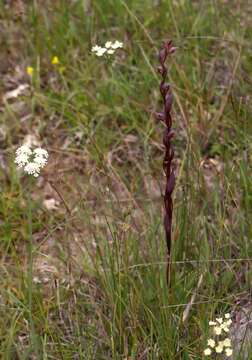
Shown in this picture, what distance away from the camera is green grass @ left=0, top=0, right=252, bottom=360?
2.24 m

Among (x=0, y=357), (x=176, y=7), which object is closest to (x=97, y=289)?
(x=0, y=357)

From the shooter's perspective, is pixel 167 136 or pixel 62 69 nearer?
pixel 167 136

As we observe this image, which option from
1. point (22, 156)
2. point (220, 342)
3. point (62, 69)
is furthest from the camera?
point (62, 69)

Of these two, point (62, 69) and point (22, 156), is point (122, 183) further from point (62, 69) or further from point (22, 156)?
point (62, 69)

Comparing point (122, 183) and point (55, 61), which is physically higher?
point (55, 61)

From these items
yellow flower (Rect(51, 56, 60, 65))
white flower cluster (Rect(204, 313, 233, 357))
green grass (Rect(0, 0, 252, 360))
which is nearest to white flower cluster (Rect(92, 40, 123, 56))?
green grass (Rect(0, 0, 252, 360))

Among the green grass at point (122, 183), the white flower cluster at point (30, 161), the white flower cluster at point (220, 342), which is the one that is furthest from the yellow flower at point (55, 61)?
the white flower cluster at point (220, 342)

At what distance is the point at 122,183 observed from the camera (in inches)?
107

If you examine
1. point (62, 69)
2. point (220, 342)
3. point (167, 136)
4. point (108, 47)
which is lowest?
point (220, 342)

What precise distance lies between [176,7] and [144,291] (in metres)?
2.02

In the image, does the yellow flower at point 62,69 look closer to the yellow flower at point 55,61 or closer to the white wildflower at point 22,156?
the yellow flower at point 55,61

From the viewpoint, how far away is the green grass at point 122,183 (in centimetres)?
224

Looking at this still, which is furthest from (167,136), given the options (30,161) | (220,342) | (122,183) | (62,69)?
(62,69)

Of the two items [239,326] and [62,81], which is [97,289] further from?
[62,81]
